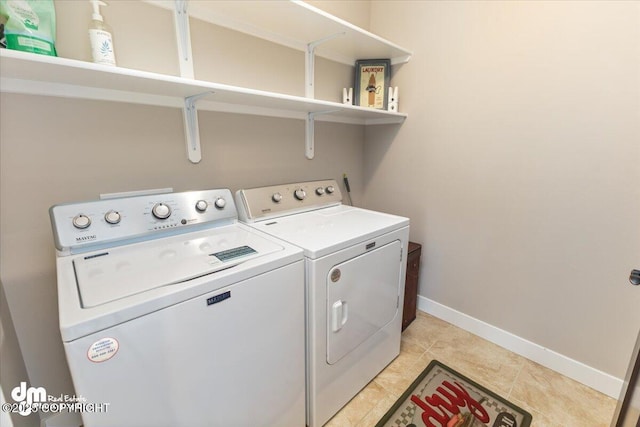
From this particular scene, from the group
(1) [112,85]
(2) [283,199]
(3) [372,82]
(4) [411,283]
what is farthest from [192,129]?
(4) [411,283]

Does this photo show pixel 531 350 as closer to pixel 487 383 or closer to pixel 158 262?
pixel 487 383

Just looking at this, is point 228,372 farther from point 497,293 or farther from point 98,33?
point 497,293

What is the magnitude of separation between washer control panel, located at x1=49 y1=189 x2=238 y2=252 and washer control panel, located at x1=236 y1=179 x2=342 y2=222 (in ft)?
0.27

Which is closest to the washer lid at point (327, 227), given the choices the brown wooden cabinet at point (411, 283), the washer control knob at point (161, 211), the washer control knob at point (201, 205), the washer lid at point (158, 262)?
the washer lid at point (158, 262)

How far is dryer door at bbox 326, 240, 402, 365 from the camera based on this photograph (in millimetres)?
→ 1223

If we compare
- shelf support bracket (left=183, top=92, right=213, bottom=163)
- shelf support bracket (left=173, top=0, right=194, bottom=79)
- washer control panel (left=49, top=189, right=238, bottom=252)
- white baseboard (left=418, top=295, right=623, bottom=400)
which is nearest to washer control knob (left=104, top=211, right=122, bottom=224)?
washer control panel (left=49, top=189, right=238, bottom=252)

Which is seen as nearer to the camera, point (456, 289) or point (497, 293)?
point (497, 293)

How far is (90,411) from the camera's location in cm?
69

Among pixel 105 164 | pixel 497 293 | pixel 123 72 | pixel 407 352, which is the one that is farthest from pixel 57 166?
pixel 497 293

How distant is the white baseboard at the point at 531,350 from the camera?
1.52 meters

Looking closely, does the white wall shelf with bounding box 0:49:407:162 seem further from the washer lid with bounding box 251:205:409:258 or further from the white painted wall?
the white painted wall

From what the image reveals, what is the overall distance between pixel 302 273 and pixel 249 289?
232 mm

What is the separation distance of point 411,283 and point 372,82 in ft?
4.78

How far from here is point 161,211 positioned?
1.20 m
